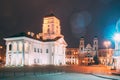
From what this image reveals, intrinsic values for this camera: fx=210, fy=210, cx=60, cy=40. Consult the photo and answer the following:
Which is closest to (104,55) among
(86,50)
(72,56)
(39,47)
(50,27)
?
(86,50)

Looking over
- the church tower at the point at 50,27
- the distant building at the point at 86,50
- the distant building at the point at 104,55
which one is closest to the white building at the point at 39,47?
the church tower at the point at 50,27

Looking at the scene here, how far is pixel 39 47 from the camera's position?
88625 millimetres

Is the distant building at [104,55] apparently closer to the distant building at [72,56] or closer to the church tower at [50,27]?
the distant building at [72,56]

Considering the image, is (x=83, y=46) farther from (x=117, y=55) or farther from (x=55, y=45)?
(x=117, y=55)

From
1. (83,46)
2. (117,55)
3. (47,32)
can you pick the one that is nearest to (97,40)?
(83,46)

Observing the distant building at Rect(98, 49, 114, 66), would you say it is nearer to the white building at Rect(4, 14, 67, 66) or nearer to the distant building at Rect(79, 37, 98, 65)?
the distant building at Rect(79, 37, 98, 65)

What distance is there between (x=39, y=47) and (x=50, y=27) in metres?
14.2

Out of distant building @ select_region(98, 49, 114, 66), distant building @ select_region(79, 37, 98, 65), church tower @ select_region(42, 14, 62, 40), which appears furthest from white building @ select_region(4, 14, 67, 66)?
distant building @ select_region(98, 49, 114, 66)

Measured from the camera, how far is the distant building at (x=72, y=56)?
13609 cm

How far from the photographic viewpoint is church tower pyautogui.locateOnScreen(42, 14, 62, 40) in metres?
98.1

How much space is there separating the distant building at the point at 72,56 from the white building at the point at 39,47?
34.4 meters

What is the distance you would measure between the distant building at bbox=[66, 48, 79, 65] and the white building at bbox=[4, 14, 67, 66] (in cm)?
3436

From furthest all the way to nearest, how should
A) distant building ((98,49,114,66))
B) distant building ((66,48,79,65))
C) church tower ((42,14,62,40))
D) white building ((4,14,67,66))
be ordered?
1. distant building ((66,48,79,65))
2. distant building ((98,49,114,66))
3. church tower ((42,14,62,40))
4. white building ((4,14,67,66))

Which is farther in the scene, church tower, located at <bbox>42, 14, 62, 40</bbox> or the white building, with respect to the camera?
church tower, located at <bbox>42, 14, 62, 40</bbox>
